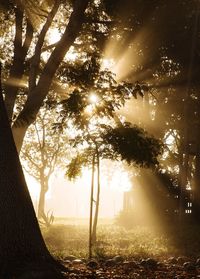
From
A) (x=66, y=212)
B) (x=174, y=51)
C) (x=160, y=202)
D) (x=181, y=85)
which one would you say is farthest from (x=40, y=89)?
(x=66, y=212)

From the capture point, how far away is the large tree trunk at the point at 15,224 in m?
7.19

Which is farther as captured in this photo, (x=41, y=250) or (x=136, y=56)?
(x=136, y=56)

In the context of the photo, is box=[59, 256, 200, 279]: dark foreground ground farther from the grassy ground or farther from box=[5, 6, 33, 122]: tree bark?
box=[5, 6, 33, 122]: tree bark

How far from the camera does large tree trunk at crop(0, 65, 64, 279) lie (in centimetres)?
719

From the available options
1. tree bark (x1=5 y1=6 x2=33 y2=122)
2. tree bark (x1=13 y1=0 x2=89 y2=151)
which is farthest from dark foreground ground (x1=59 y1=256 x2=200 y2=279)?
tree bark (x1=5 y1=6 x2=33 y2=122)

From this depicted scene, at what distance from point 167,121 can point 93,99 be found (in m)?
19.0

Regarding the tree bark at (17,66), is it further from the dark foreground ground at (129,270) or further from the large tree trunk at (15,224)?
the dark foreground ground at (129,270)

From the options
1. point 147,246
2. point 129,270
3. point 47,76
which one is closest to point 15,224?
point 129,270

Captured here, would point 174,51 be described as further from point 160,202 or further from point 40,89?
point 160,202

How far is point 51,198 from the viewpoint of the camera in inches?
7643

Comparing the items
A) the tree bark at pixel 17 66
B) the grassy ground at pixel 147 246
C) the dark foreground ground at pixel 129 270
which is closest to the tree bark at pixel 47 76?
the tree bark at pixel 17 66

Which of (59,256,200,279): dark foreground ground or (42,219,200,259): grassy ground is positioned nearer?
(59,256,200,279): dark foreground ground

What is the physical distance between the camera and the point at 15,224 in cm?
747

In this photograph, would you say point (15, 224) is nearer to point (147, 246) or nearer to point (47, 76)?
point (47, 76)
